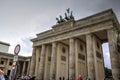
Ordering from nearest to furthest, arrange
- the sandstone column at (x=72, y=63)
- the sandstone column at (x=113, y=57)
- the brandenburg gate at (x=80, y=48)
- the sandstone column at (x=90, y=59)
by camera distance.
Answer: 1. the sandstone column at (x=113, y=57)
2. the sandstone column at (x=90, y=59)
3. the brandenburg gate at (x=80, y=48)
4. the sandstone column at (x=72, y=63)

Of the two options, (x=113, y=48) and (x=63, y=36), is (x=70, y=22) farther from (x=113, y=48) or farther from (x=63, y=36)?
(x=113, y=48)

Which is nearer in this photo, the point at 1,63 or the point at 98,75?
the point at 98,75

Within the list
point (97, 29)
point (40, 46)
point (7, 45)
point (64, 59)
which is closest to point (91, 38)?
point (97, 29)

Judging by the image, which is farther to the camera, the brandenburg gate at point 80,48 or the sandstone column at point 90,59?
the brandenburg gate at point 80,48

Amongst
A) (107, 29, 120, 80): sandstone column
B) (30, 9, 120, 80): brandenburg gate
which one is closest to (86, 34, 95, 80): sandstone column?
(30, 9, 120, 80): brandenburg gate

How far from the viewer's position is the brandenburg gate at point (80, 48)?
17.4 m

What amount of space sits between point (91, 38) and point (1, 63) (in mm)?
34879

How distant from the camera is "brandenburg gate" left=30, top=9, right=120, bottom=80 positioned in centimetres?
1742

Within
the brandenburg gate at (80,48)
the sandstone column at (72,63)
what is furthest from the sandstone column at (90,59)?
the sandstone column at (72,63)

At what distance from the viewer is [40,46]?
28.9m

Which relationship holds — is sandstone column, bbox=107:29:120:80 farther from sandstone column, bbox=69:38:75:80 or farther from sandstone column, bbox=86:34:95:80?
sandstone column, bbox=69:38:75:80

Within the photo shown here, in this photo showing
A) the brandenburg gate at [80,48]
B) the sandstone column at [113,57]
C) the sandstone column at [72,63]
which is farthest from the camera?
the sandstone column at [72,63]

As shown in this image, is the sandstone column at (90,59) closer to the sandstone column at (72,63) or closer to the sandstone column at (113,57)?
→ the sandstone column at (113,57)

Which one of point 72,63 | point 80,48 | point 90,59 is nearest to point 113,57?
point 90,59
